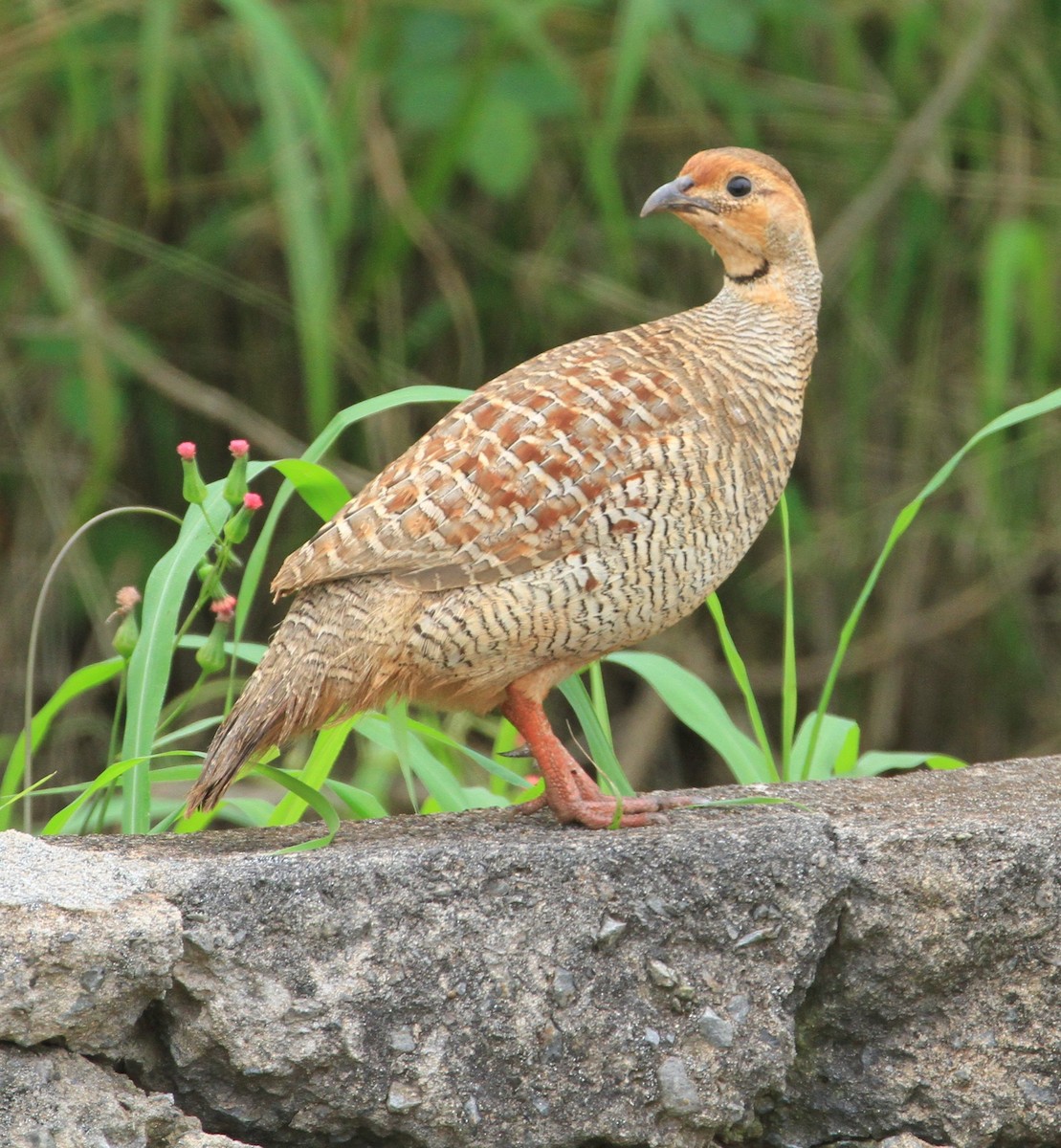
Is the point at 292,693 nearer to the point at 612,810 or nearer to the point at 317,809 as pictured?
the point at 317,809

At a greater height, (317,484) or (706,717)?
(317,484)

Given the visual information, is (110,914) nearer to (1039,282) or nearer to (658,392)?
(658,392)

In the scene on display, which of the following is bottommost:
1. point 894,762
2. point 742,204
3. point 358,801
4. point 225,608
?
point 894,762

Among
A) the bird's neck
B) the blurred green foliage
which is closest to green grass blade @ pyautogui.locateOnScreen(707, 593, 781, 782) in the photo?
the bird's neck

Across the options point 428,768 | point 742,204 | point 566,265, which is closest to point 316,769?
point 428,768

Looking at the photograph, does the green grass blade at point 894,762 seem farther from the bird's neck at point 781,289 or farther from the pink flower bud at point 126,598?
the pink flower bud at point 126,598

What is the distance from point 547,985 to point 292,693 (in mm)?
603

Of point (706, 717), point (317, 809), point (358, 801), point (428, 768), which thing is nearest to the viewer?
point (317, 809)

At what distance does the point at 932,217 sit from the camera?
18.9ft

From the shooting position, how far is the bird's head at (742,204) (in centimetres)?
313

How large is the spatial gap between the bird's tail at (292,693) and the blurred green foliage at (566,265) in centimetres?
234

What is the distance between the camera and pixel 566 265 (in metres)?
5.79

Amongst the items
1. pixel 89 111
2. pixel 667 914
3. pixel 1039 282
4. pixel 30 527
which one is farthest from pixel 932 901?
pixel 30 527

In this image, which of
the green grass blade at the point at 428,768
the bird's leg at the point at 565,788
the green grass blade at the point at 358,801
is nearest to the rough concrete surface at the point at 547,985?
the bird's leg at the point at 565,788
